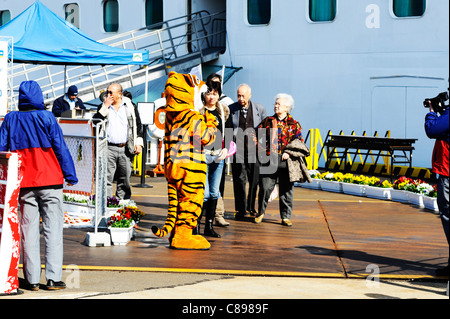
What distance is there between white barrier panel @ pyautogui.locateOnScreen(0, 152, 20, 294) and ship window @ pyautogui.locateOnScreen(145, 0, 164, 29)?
16950 mm

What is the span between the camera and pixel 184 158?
9352mm

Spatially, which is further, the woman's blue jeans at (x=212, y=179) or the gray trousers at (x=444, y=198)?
the woman's blue jeans at (x=212, y=179)

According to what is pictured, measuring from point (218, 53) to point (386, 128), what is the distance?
5.60 meters

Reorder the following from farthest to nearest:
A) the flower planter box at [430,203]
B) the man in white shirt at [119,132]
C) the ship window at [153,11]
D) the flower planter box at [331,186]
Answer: the ship window at [153,11] < the flower planter box at [331,186] < the flower planter box at [430,203] < the man in white shirt at [119,132]

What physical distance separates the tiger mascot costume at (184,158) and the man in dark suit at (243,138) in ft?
6.89


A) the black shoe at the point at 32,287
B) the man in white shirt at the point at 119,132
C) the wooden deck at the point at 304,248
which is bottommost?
the wooden deck at the point at 304,248

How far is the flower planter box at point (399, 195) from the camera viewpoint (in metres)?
14.1

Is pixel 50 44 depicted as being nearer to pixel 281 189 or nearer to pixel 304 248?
pixel 281 189

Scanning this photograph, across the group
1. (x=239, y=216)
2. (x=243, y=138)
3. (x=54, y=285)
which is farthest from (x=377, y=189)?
(x=54, y=285)

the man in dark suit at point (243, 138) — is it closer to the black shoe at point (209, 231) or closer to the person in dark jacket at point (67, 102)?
the black shoe at point (209, 231)

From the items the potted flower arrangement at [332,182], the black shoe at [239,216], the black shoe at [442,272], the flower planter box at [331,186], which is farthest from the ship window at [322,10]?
the black shoe at [442,272]

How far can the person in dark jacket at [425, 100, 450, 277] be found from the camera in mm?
7960

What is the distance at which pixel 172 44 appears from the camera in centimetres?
2262

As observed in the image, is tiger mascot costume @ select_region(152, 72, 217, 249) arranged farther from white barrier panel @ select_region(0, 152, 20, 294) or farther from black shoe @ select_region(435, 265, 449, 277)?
black shoe @ select_region(435, 265, 449, 277)
